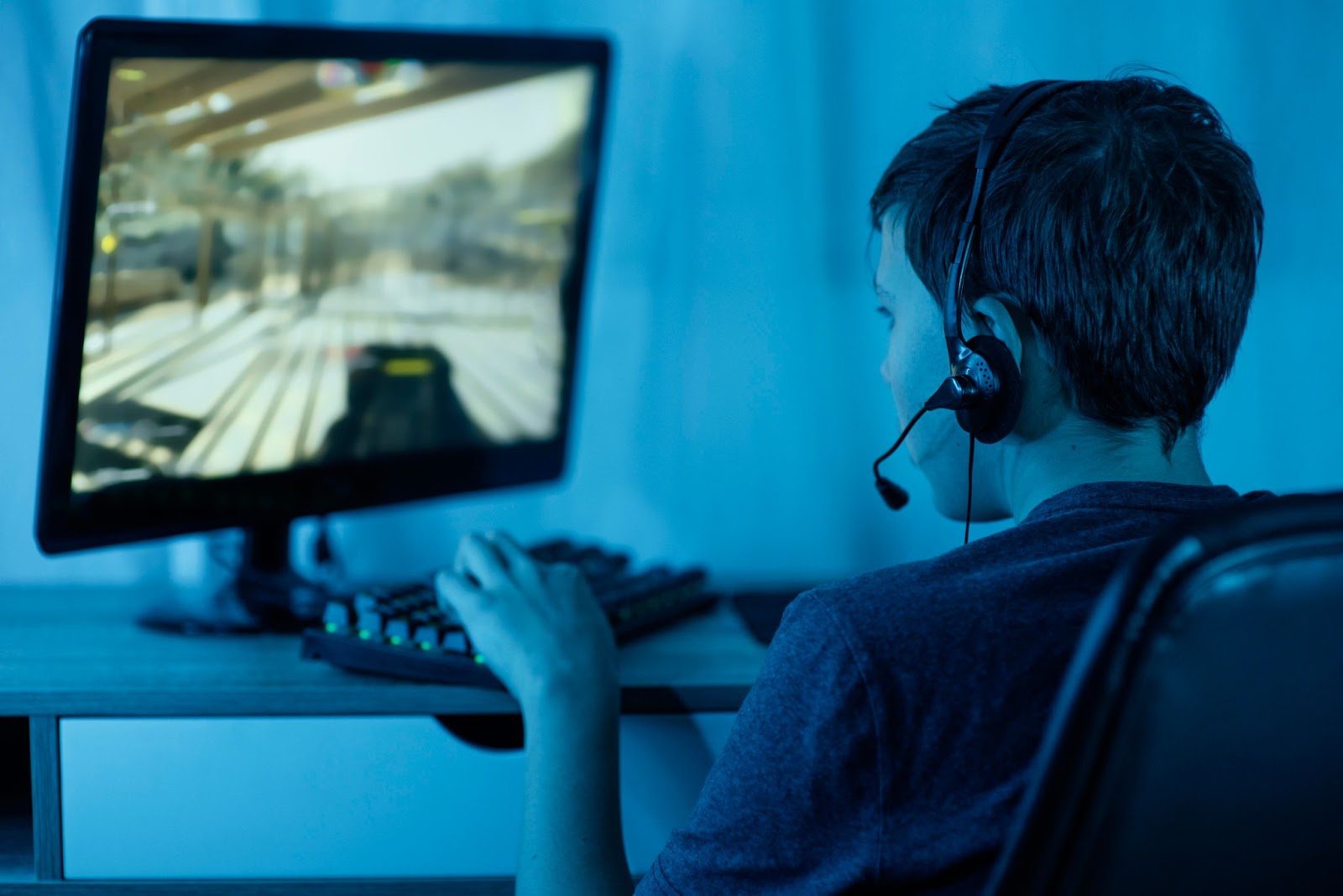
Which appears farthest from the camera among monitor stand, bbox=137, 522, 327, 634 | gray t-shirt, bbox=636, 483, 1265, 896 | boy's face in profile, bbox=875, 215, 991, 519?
monitor stand, bbox=137, 522, 327, 634

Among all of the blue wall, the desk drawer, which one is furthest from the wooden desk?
the blue wall

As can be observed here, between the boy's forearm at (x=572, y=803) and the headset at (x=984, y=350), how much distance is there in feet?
1.12

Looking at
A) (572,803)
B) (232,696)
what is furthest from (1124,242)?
(232,696)

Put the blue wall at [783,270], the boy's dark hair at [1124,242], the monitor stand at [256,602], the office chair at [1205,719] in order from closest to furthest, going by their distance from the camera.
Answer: the office chair at [1205,719] < the boy's dark hair at [1124,242] < the monitor stand at [256,602] < the blue wall at [783,270]

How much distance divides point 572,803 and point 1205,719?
50 cm

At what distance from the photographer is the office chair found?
0.47 metres

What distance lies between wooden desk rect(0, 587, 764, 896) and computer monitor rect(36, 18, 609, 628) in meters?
0.12

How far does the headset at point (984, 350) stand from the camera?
80 cm

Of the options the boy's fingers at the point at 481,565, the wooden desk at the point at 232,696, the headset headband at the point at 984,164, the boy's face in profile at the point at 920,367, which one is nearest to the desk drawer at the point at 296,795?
the wooden desk at the point at 232,696

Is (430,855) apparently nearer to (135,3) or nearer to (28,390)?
(28,390)

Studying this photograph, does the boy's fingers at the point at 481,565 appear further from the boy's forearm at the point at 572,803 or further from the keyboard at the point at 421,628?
the boy's forearm at the point at 572,803

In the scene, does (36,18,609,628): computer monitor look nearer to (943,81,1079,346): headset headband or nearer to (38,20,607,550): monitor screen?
(38,20,607,550): monitor screen

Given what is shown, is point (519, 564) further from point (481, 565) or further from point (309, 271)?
point (309, 271)

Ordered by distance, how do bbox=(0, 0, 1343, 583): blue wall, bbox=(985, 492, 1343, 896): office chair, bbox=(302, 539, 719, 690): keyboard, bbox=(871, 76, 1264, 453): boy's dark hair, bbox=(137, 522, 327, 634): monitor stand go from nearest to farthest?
bbox=(985, 492, 1343, 896): office chair → bbox=(871, 76, 1264, 453): boy's dark hair → bbox=(302, 539, 719, 690): keyboard → bbox=(137, 522, 327, 634): monitor stand → bbox=(0, 0, 1343, 583): blue wall
